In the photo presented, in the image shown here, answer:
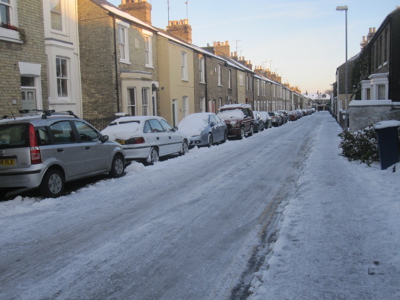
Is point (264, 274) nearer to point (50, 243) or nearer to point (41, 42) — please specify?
point (50, 243)

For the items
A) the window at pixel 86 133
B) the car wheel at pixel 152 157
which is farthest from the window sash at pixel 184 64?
the window at pixel 86 133

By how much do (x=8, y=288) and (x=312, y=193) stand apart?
550cm

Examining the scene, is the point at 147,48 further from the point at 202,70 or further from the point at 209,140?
the point at 202,70

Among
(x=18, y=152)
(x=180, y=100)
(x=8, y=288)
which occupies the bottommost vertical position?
(x=8, y=288)

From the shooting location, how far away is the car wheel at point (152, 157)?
1234 centimetres

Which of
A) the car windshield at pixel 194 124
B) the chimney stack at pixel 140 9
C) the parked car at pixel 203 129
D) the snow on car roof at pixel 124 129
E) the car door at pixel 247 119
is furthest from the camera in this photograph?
the chimney stack at pixel 140 9

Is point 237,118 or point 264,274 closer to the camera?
point 264,274

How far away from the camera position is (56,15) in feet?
53.5

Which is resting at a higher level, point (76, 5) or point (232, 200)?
point (76, 5)

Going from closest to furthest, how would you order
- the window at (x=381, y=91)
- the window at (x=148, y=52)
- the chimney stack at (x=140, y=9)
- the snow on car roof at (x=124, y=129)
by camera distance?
the snow on car roof at (x=124, y=129)
the window at (x=148, y=52)
the chimney stack at (x=140, y=9)
the window at (x=381, y=91)

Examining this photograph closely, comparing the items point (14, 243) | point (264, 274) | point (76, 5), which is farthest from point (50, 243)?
point (76, 5)

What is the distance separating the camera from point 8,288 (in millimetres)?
3963

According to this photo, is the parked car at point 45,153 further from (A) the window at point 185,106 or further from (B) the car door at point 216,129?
(A) the window at point 185,106

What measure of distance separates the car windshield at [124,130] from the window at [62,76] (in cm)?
517
